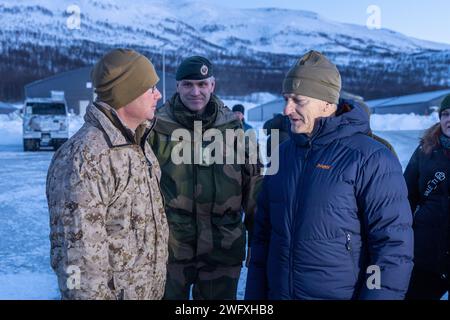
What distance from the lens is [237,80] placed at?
327 feet

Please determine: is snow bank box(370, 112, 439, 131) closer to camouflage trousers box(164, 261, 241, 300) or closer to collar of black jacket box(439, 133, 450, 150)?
collar of black jacket box(439, 133, 450, 150)

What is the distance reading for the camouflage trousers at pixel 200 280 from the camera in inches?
109

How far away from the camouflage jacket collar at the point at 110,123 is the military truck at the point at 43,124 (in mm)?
15172

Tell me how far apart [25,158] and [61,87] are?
3187 cm

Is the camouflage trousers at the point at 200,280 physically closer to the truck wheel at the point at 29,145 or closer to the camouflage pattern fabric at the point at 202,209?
the camouflage pattern fabric at the point at 202,209

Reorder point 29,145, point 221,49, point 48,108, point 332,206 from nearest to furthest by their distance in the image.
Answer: point 332,206 < point 29,145 < point 48,108 < point 221,49

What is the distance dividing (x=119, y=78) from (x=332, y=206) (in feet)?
3.31

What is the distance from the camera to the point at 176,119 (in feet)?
9.20

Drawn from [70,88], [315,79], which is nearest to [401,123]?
[70,88]

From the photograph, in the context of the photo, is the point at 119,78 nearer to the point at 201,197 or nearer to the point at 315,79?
the point at 315,79

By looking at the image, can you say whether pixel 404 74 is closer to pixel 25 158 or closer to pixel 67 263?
pixel 25 158

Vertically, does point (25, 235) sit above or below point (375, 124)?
above

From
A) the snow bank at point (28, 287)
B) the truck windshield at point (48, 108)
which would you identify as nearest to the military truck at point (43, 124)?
the truck windshield at point (48, 108)

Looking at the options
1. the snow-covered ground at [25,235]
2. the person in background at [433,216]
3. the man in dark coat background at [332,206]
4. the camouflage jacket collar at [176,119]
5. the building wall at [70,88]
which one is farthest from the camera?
the building wall at [70,88]
